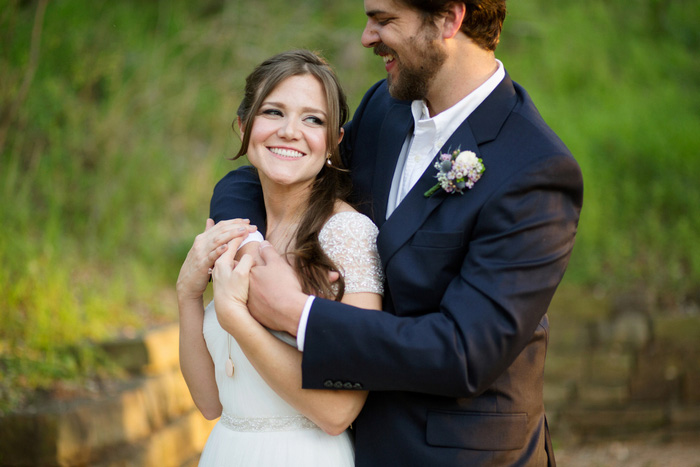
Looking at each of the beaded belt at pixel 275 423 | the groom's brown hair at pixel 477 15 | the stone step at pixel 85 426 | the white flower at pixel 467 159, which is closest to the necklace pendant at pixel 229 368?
the beaded belt at pixel 275 423

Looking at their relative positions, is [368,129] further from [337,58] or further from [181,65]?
[337,58]

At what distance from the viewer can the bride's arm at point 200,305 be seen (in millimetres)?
2373

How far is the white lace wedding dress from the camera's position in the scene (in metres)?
2.27

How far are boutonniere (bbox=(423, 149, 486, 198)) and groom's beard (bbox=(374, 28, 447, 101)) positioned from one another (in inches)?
14.1

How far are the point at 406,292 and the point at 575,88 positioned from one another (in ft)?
20.5

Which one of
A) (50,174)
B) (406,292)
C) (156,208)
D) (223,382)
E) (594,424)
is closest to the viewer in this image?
(406,292)

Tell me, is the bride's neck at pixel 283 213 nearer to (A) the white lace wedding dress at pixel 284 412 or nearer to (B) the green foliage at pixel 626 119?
(A) the white lace wedding dress at pixel 284 412

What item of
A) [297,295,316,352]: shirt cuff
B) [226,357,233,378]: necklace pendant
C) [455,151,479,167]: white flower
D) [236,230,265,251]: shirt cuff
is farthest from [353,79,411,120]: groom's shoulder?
[226,357,233,378]: necklace pendant

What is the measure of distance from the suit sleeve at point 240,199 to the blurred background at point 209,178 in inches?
79.6

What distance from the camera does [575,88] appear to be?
7.69 meters

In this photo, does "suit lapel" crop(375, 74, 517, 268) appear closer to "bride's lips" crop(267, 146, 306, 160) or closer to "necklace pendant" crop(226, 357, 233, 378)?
"bride's lips" crop(267, 146, 306, 160)

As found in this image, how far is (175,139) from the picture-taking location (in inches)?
291

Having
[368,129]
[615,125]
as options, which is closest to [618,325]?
[615,125]

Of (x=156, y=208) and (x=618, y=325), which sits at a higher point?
(x=156, y=208)
